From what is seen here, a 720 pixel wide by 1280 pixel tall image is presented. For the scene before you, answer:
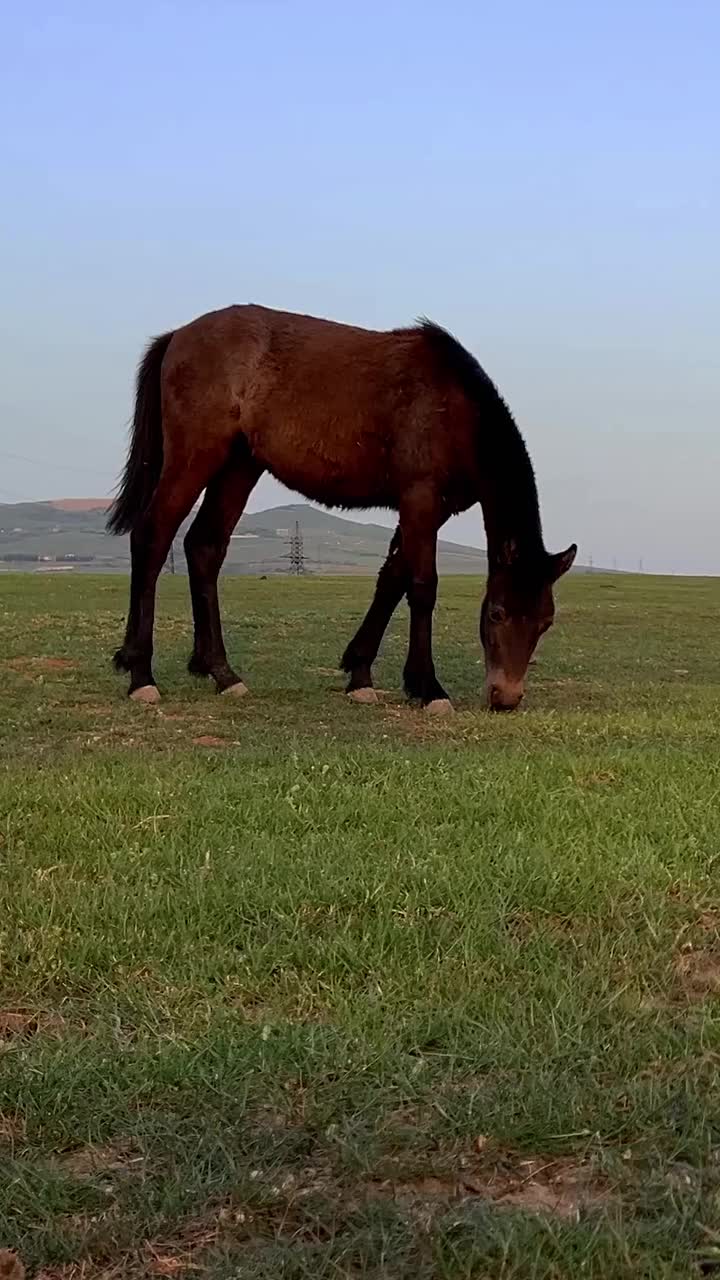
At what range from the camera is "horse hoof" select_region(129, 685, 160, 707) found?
859 cm

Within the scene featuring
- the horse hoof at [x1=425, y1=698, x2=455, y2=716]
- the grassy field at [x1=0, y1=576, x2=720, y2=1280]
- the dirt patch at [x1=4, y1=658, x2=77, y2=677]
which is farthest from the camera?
the dirt patch at [x1=4, y1=658, x2=77, y2=677]

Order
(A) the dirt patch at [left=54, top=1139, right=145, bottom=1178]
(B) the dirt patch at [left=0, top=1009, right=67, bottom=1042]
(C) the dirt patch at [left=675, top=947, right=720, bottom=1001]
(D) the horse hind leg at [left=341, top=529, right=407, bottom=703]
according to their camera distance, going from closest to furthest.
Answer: (A) the dirt patch at [left=54, top=1139, right=145, bottom=1178]
(B) the dirt patch at [left=0, top=1009, right=67, bottom=1042]
(C) the dirt patch at [left=675, top=947, right=720, bottom=1001]
(D) the horse hind leg at [left=341, top=529, right=407, bottom=703]

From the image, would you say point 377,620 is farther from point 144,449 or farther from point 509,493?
point 144,449

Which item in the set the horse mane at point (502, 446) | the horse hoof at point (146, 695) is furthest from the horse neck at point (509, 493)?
the horse hoof at point (146, 695)

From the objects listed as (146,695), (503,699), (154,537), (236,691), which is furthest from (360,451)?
(146,695)

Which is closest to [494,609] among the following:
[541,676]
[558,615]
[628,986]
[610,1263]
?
[541,676]

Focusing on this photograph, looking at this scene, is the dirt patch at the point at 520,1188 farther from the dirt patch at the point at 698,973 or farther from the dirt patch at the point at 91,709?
the dirt patch at the point at 91,709

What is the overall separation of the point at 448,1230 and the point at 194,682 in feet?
26.6

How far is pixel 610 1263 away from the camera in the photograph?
1804 mm

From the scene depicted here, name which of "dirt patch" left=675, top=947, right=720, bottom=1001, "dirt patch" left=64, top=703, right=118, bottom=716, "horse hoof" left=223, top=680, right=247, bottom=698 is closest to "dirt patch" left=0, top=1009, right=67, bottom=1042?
"dirt patch" left=675, top=947, right=720, bottom=1001

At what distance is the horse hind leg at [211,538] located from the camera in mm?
9828

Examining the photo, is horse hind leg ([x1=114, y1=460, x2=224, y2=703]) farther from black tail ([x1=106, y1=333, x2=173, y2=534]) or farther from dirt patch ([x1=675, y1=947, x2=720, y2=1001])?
dirt patch ([x1=675, y1=947, x2=720, y2=1001])

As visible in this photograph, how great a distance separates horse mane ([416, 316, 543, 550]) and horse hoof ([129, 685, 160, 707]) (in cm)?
319

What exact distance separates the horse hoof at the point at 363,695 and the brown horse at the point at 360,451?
0.05 feet
